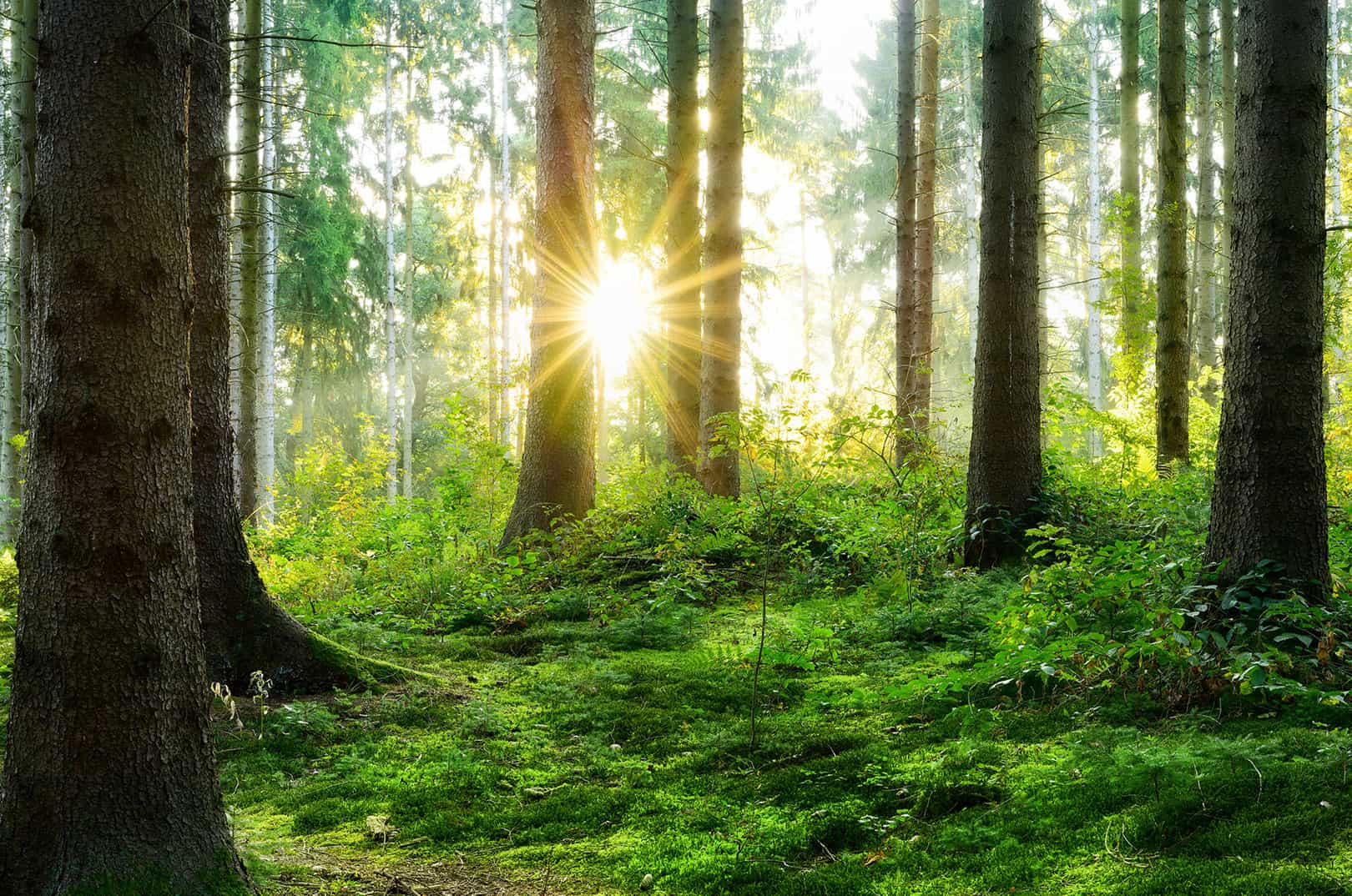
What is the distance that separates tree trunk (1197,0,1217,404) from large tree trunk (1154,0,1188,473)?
5914mm

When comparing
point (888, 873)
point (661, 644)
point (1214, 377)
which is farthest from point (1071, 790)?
point (1214, 377)

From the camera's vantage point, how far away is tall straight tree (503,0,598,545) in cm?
932

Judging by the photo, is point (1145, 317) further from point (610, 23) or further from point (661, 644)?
point (610, 23)

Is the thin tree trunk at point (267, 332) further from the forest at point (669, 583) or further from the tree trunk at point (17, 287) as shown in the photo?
the tree trunk at point (17, 287)

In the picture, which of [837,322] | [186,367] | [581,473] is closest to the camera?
[186,367]

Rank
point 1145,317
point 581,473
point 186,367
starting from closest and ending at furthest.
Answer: point 186,367
point 581,473
point 1145,317

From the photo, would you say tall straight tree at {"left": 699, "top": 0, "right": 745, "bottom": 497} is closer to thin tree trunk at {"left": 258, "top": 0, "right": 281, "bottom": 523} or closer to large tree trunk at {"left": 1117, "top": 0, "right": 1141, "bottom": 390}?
large tree trunk at {"left": 1117, "top": 0, "right": 1141, "bottom": 390}

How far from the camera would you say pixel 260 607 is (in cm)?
530

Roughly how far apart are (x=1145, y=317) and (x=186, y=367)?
1323 centimetres

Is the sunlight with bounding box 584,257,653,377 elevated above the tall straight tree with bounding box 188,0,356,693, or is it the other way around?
the sunlight with bounding box 584,257,653,377

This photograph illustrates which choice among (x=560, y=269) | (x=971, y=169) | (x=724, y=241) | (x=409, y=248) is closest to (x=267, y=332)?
(x=560, y=269)

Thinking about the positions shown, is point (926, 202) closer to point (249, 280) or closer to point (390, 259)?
point (249, 280)


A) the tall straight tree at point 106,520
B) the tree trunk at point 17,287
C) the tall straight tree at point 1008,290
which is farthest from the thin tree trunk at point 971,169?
the tall straight tree at point 106,520

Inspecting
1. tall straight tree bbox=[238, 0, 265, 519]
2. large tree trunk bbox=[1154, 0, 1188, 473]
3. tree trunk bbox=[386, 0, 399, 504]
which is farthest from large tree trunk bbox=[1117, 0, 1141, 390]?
tree trunk bbox=[386, 0, 399, 504]
